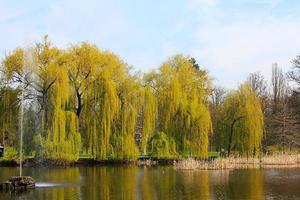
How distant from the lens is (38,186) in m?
23.0

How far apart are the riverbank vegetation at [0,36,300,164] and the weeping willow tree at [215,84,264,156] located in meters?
0.08

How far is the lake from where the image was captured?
19234mm

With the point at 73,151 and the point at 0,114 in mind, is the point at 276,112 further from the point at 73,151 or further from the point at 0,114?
the point at 0,114

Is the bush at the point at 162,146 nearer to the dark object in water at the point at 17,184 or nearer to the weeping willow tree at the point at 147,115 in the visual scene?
the weeping willow tree at the point at 147,115

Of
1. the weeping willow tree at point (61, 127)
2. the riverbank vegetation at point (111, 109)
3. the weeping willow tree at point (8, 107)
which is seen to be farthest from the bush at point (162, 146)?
the weeping willow tree at point (8, 107)

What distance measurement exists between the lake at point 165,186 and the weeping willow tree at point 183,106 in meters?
8.54

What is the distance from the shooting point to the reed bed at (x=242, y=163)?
33438mm

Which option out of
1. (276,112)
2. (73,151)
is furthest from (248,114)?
(73,151)

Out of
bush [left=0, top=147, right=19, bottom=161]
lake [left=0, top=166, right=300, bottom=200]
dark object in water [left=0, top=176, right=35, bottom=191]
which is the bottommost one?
lake [left=0, top=166, right=300, bottom=200]

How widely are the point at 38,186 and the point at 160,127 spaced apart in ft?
57.4

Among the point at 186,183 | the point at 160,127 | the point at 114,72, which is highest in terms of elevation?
the point at 114,72

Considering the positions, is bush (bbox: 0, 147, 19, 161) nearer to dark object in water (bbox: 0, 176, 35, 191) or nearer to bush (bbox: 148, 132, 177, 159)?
bush (bbox: 148, 132, 177, 159)

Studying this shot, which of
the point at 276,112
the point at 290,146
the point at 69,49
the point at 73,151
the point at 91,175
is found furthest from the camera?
the point at 276,112

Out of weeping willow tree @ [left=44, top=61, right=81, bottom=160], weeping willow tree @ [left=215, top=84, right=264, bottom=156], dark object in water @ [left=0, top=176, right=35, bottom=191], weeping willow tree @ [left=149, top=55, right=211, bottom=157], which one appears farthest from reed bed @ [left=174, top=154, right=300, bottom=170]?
dark object in water @ [left=0, top=176, right=35, bottom=191]
